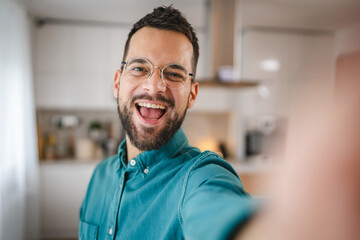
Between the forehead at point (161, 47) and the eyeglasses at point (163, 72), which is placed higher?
the forehead at point (161, 47)

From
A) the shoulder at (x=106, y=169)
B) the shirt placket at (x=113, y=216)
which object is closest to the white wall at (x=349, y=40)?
the shirt placket at (x=113, y=216)

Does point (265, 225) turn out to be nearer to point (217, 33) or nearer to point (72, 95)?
point (217, 33)

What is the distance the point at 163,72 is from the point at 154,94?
30 millimetres

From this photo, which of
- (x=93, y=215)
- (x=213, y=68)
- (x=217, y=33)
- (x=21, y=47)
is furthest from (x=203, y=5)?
(x=93, y=215)

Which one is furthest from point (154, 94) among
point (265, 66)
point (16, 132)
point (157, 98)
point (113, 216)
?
point (265, 66)

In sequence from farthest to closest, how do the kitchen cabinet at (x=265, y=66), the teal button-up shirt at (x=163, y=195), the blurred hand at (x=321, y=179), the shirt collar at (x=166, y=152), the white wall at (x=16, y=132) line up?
the kitchen cabinet at (x=265, y=66)
the white wall at (x=16, y=132)
the shirt collar at (x=166, y=152)
the teal button-up shirt at (x=163, y=195)
the blurred hand at (x=321, y=179)

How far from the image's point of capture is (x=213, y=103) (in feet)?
9.05

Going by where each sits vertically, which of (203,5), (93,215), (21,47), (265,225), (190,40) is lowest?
(93,215)

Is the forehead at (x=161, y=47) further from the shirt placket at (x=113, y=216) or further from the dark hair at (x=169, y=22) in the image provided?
the shirt placket at (x=113, y=216)

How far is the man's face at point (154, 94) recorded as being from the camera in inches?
12.1

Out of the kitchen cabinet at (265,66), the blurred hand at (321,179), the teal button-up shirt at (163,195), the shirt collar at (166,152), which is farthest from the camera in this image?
the kitchen cabinet at (265,66)

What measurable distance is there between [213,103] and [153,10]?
248cm

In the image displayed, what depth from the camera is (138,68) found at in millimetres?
316

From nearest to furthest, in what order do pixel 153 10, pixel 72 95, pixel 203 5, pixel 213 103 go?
1. pixel 153 10
2. pixel 203 5
3. pixel 72 95
4. pixel 213 103
